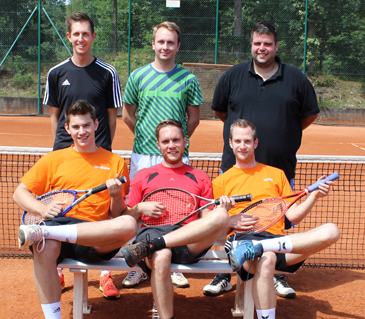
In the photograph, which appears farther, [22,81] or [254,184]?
[22,81]

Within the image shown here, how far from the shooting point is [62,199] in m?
3.12

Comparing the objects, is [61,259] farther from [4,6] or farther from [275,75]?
[4,6]

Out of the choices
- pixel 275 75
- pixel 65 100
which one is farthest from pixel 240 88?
pixel 65 100

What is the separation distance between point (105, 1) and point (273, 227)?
17357mm

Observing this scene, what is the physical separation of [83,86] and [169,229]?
61.2 inches

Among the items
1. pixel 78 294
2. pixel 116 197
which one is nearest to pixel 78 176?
pixel 116 197

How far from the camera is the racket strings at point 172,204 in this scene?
3207mm

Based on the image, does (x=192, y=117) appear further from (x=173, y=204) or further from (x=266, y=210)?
(x=266, y=210)

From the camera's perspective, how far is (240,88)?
12.3 feet

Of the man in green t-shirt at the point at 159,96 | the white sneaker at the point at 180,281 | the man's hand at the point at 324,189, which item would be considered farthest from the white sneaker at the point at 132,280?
the man's hand at the point at 324,189

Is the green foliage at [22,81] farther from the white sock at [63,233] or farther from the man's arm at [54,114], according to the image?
the white sock at [63,233]

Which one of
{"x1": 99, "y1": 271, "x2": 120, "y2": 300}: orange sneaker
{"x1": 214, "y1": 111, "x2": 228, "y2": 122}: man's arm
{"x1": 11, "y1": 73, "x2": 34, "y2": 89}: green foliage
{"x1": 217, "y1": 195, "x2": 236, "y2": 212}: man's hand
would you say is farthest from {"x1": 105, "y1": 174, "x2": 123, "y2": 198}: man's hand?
{"x1": 11, "y1": 73, "x2": 34, "y2": 89}: green foliage

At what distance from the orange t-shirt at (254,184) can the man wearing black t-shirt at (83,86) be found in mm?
1163

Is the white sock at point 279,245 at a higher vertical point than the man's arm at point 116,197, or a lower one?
lower
